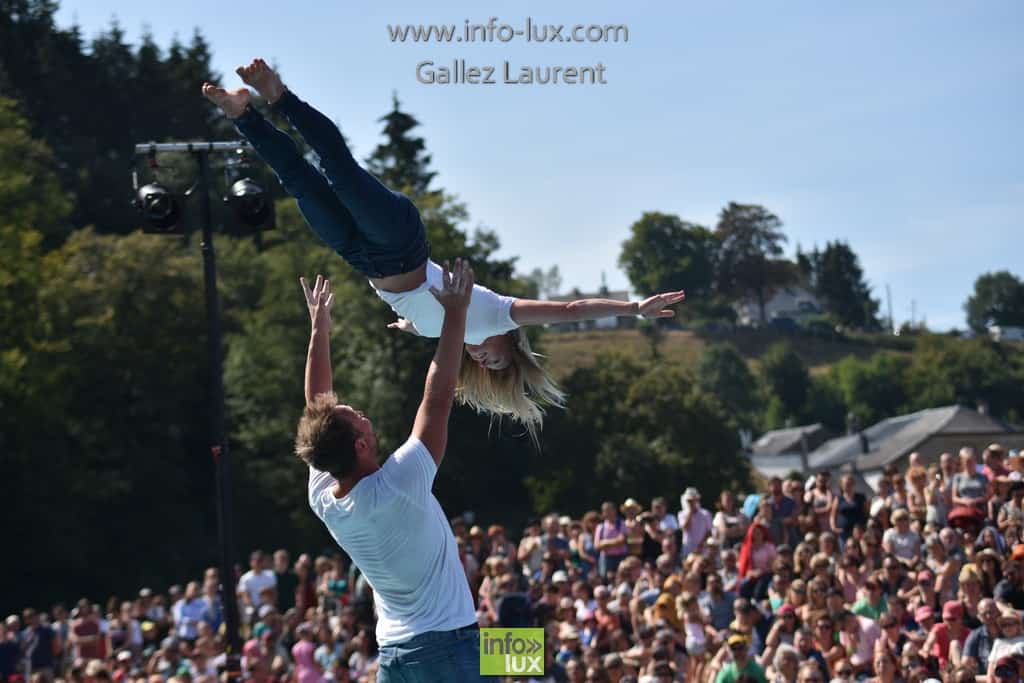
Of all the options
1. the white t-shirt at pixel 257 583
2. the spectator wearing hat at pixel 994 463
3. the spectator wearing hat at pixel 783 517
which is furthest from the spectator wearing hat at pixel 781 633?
the white t-shirt at pixel 257 583

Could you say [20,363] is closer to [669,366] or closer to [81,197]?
[81,197]

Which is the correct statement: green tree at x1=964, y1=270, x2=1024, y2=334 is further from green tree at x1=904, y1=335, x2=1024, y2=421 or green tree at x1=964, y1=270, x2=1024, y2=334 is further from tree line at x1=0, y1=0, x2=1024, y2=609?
tree line at x1=0, y1=0, x2=1024, y2=609

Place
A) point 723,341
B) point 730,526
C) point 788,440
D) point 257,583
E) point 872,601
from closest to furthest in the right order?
point 872,601 < point 730,526 < point 257,583 < point 788,440 < point 723,341

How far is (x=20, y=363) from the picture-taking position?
31469mm

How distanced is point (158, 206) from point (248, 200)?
77 cm

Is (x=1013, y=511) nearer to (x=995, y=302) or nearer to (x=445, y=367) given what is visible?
(x=445, y=367)

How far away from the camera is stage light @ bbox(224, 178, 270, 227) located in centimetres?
930

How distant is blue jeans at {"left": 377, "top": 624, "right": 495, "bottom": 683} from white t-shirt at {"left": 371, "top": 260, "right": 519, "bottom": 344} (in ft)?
5.29

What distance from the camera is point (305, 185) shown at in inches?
209

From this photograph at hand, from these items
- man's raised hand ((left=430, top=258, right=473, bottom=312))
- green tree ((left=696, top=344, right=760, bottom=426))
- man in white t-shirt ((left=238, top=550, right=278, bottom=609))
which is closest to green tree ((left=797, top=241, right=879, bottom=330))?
green tree ((left=696, top=344, right=760, bottom=426))

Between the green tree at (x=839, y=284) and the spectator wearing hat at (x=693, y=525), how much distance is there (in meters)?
90.2

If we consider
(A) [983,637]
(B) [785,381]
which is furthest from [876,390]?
(A) [983,637]

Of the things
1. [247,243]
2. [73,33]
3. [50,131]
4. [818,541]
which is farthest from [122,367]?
[818,541]

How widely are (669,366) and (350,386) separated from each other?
48.9 feet
